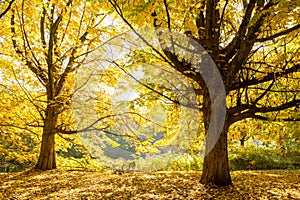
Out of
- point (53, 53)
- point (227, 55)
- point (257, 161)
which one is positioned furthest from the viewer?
point (257, 161)

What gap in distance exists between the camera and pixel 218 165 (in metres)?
4.54

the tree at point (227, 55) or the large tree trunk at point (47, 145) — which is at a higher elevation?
the tree at point (227, 55)

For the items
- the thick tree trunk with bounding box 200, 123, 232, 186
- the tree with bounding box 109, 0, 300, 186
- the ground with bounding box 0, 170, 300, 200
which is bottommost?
the ground with bounding box 0, 170, 300, 200

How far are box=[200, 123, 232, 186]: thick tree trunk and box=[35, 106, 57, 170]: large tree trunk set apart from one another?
15.9 ft

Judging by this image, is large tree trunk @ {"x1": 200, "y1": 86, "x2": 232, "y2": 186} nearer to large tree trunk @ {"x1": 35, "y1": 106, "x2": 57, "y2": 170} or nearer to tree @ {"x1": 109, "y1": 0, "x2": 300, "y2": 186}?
tree @ {"x1": 109, "y1": 0, "x2": 300, "y2": 186}

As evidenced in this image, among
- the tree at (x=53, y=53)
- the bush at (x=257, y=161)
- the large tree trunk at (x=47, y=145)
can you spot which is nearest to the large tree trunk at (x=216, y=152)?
the tree at (x=53, y=53)

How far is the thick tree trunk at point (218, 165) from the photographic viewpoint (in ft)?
14.8

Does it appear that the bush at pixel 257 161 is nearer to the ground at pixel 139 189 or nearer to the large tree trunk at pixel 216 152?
the ground at pixel 139 189

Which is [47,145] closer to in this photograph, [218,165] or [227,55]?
[218,165]

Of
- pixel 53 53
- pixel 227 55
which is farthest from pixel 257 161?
pixel 53 53

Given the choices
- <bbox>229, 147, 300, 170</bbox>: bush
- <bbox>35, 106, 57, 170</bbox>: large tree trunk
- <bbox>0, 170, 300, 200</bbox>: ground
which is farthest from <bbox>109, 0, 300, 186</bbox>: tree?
<bbox>229, 147, 300, 170</bbox>: bush

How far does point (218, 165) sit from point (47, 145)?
5144 millimetres

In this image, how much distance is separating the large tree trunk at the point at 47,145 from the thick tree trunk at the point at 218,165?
4848 mm

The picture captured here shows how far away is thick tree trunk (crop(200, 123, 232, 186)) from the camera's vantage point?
4.50 meters
